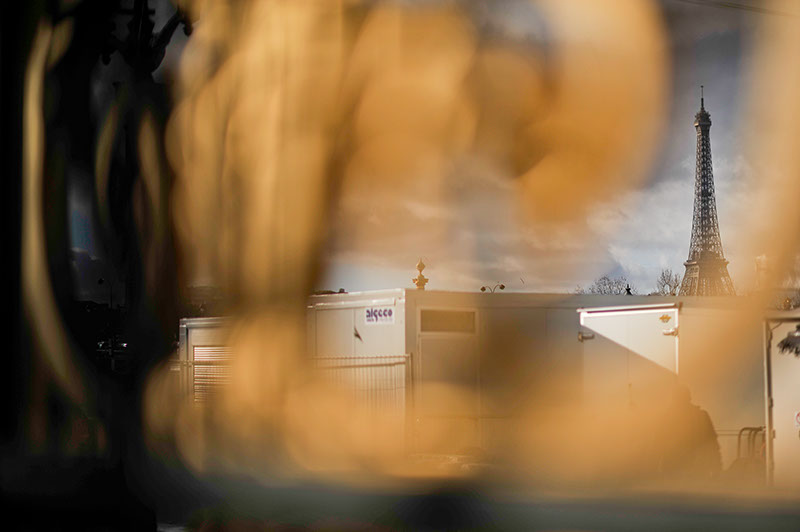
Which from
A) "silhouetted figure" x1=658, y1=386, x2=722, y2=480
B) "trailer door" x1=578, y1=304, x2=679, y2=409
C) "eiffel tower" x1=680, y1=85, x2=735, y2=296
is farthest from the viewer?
"eiffel tower" x1=680, y1=85, x2=735, y2=296

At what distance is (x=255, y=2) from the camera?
1873 centimetres

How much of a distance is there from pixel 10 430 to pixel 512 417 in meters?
7.77

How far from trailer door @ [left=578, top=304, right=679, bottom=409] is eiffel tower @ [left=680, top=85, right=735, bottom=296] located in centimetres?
5665

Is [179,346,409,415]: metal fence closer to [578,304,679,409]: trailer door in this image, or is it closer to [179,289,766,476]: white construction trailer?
[179,289,766,476]: white construction trailer

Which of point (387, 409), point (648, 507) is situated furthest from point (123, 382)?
point (648, 507)

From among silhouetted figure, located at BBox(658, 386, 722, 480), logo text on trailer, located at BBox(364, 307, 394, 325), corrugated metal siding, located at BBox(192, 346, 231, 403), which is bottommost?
silhouetted figure, located at BBox(658, 386, 722, 480)

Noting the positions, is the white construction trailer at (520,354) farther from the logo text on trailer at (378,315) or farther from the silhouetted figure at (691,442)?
the silhouetted figure at (691,442)

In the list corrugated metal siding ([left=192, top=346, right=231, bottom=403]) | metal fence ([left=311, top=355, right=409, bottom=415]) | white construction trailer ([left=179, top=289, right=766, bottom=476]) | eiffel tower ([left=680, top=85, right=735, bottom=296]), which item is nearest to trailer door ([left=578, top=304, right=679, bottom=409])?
white construction trailer ([left=179, top=289, right=766, bottom=476])

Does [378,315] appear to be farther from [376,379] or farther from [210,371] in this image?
[210,371]

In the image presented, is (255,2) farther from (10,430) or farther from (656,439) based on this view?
(656,439)

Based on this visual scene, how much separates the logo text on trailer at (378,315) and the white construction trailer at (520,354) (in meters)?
0.02

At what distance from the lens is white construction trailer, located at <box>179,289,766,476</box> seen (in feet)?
56.4

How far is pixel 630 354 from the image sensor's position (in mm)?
18016

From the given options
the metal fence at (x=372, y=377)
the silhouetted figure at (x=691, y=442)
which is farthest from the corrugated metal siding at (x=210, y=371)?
the silhouetted figure at (x=691, y=442)
